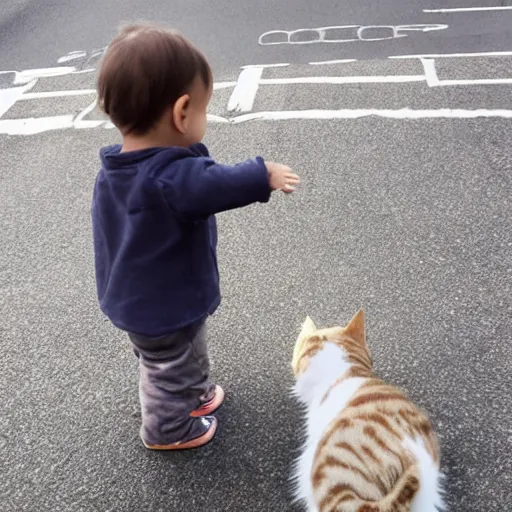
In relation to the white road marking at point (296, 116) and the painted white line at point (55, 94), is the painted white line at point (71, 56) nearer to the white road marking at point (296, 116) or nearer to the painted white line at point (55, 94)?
the painted white line at point (55, 94)

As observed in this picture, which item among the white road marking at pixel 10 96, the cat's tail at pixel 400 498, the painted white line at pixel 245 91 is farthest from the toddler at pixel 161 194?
the white road marking at pixel 10 96

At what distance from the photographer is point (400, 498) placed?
1347mm

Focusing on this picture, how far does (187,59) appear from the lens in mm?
1313

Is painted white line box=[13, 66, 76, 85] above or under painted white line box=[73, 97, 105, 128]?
above

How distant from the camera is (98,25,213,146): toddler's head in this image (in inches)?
50.4

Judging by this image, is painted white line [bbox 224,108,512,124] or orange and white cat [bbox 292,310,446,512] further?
painted white line [bbox 224,108,512,124]

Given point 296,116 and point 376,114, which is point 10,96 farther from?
point 376,114

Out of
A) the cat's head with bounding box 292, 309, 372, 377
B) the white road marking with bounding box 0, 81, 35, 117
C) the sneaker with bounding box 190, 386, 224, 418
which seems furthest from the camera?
the white road marking with bounding box 0, 81, 35, 117

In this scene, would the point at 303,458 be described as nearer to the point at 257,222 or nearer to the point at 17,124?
the point at 257,222

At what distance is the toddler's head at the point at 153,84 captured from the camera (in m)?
1.28

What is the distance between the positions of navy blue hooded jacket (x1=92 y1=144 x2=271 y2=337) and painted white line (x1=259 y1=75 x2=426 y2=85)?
263 cm

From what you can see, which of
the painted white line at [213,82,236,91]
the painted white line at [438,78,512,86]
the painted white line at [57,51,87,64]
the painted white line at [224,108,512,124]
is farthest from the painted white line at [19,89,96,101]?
the painted white line at [438,78,512,86]

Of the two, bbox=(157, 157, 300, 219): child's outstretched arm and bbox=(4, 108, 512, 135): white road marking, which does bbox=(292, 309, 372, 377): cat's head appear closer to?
bbox=(157, 157, 300, 219): child's outstretched arm

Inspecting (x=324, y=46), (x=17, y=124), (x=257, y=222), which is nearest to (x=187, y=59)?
(x=257, y=222)
